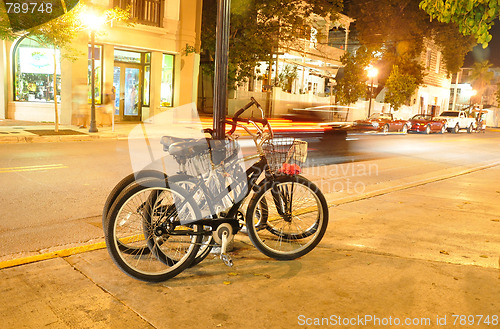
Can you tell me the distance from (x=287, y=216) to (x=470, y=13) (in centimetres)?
407

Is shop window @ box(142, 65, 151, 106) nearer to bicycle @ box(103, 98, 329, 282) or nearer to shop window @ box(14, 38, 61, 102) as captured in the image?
shop window @ box(14, 38, 61, 102)

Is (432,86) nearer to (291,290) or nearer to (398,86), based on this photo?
(398,86)

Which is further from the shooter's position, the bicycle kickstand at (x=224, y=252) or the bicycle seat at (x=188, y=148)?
the bicycle kickstand at (x=224, y=252)

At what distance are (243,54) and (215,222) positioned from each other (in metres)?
23.1

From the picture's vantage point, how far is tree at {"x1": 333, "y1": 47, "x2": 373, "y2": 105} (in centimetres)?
3650

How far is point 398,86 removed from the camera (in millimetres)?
40500

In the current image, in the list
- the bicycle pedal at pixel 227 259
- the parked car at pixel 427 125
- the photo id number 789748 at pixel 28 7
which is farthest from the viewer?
the parked car at pixel 427 125

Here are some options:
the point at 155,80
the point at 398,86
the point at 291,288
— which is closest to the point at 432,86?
the point at 398,86

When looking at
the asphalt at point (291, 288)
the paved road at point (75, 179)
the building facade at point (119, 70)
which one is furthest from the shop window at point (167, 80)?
the asphalt at point (291, 288)

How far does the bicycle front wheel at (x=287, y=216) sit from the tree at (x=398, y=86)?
38.6 m

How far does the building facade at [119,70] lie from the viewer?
752 inches

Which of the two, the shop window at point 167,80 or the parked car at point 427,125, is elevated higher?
the shop window at point 167,80

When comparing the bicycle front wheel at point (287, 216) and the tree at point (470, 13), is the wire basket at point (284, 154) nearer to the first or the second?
the bicycle front wheel at point (287, 216)

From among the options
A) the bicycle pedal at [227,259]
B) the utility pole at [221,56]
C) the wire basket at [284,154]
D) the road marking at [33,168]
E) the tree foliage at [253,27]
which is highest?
the tree foliage at [253,27]
